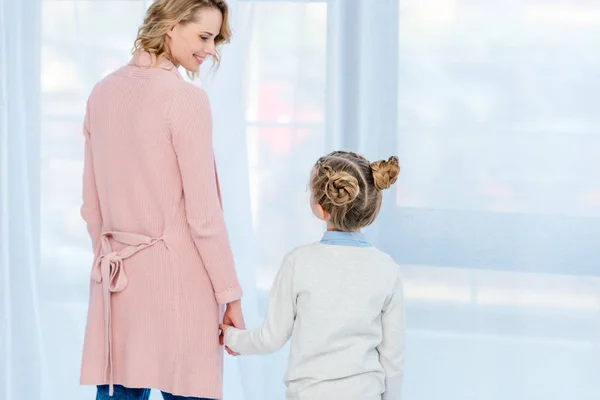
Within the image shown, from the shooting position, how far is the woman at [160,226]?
1.56 meters

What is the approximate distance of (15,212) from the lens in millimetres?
2531

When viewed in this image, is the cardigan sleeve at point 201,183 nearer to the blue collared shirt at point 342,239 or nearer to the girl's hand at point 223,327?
the girl's hand at point 223,327

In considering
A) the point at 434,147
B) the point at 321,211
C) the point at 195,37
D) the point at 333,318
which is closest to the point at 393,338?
the point at 333,318

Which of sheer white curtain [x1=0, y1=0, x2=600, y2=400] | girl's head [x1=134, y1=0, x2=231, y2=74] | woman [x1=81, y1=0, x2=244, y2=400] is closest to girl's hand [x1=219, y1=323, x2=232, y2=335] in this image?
woman [x1=81, y1=0, x2=244, y2=400]

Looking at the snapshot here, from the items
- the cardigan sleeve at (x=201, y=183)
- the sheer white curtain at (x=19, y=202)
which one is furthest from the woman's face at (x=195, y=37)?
the sheer white curtain at (x=19, y=202)

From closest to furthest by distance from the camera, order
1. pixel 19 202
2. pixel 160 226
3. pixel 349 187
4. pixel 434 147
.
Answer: pixel 349 187 → pixel 160 226 → pixel 434 147 → pixel 19 202

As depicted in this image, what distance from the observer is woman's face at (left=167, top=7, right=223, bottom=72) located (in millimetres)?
1646

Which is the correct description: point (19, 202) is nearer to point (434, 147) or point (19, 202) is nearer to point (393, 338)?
point (434, 147)

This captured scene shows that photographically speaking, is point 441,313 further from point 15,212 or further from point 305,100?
point 15,212

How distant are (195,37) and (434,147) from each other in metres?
0.97

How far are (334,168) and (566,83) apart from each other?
3.61ft

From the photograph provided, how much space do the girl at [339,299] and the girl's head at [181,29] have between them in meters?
0.35

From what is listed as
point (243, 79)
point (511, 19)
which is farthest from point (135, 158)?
point (511, 19)

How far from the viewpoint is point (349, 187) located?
1.51 m
